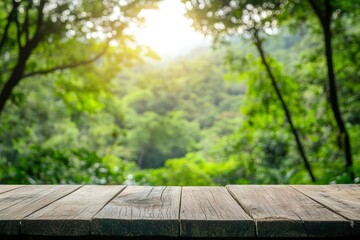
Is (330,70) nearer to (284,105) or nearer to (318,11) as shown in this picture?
(318,11)

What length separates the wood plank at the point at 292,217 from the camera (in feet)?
3.78

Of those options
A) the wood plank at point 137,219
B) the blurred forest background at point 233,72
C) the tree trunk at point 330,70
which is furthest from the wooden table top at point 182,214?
the tree trunk at point 330,70

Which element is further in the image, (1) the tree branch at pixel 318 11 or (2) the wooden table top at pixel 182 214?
(1) the tree branch at pixel 318 11

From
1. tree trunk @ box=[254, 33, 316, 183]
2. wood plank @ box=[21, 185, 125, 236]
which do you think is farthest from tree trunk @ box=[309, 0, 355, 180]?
wood plank @ box=[21, 185, 125, 236]

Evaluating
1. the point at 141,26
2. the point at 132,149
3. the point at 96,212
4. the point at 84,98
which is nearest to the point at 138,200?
the point at 96,212

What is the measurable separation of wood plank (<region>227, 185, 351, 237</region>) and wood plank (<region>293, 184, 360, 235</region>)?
3 centimetres

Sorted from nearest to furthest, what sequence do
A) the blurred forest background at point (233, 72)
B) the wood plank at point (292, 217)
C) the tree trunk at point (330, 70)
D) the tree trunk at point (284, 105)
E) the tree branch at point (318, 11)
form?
the wood plank at point (292, 217), the tree trunk at point (330, 70), the tree branch at point (318, 11), the blurred forest background at point (233, 72), the tree trunk at point (284, 105)

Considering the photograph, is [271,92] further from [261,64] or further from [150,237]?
[150,237]

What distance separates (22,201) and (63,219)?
43cm

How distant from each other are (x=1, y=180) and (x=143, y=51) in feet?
12.5

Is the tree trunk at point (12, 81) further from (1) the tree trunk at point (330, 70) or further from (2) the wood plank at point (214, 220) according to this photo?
(2) the wood plank at point (214, 220)

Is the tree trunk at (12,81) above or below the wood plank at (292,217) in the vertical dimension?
above

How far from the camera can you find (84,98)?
29.3 feet

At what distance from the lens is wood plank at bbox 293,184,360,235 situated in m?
1.23
